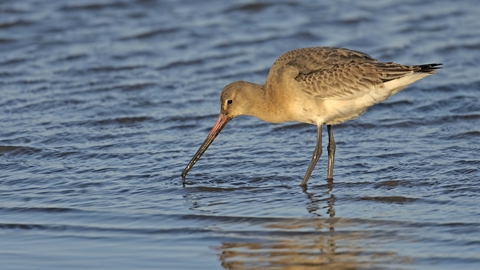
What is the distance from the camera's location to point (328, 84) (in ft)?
26.9

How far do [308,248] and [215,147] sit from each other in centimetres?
324

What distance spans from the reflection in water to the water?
19 millimetres

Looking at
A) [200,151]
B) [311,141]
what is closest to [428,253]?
[200,151]

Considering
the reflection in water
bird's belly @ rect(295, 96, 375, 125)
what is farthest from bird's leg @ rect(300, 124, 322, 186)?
the reflection in water

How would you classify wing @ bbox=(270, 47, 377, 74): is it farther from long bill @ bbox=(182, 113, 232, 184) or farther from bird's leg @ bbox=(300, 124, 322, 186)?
long bill @ bbox=(182, 113, 232, 184)

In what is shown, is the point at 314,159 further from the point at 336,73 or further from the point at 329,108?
the point at 336,73

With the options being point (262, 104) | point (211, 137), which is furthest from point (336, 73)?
point (211, 137)

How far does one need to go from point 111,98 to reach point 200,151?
128 inches

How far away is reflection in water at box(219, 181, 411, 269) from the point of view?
6.09m

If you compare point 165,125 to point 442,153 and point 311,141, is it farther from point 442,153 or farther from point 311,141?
point 442,153

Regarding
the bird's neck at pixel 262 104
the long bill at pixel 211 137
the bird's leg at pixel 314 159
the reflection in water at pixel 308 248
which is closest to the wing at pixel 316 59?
the bird's neck at pixel 262 104

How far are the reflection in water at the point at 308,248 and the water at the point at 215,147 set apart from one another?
19 mm

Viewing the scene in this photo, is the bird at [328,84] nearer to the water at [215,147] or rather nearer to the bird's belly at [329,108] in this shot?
the bird's belly at [329,108]

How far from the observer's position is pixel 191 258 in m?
6.23
